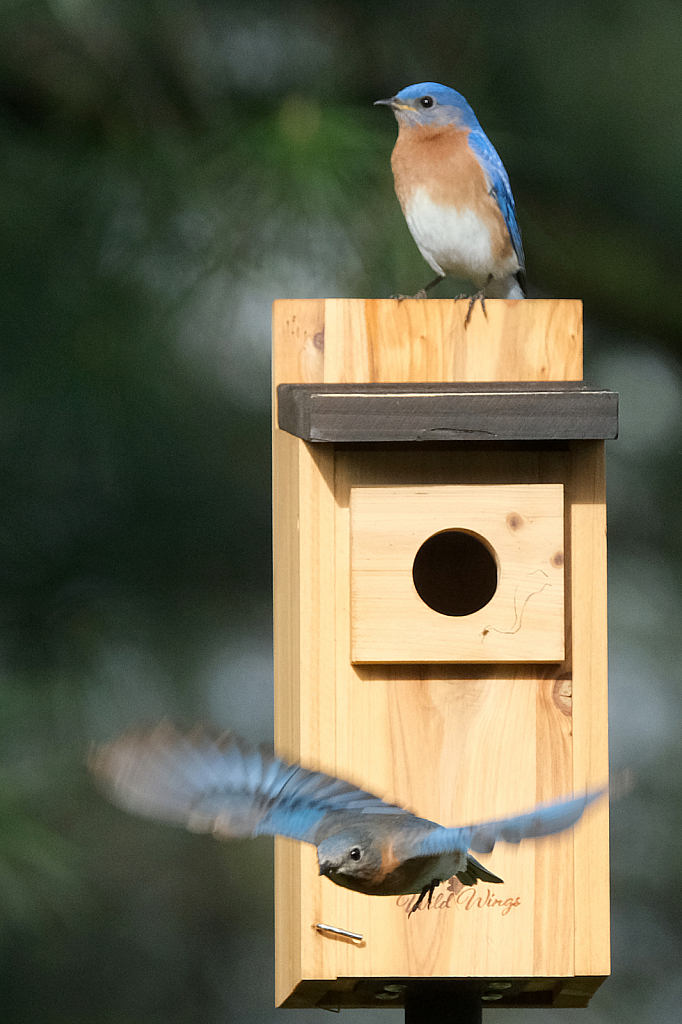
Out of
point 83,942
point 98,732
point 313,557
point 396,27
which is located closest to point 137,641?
→ point 98,732

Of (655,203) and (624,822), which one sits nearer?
(655,203)

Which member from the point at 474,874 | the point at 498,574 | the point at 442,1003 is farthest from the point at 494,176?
the point at 442,1003

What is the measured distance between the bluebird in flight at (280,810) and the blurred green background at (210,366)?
196 centimetres

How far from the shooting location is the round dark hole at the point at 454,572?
83.6 inches

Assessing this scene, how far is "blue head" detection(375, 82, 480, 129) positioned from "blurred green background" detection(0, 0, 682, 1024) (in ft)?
3.02

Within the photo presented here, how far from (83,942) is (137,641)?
952 mm

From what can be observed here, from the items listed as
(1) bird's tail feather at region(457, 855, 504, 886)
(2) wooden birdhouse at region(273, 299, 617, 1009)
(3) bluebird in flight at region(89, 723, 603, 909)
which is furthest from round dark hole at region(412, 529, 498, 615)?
Answer: (3) bluebird in flight at region(89, 723, 603, 909)

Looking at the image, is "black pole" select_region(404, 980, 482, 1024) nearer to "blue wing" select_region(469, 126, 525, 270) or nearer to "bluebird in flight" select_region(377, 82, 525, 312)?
"bluebird in flight" select_region(377, 82, 525, 312)

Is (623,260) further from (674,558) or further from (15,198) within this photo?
(15,198)

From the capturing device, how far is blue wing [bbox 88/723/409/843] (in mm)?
1479

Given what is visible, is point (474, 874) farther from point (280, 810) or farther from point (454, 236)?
point (454, 236)

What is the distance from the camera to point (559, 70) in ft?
12.8

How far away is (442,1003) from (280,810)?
55cm

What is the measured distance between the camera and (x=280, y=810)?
155 cm
